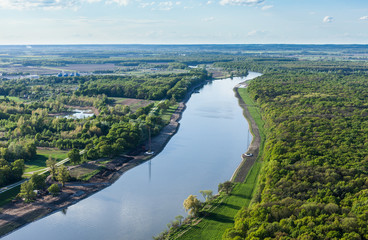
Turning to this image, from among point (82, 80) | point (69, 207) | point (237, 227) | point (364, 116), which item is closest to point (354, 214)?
point (237, 227)

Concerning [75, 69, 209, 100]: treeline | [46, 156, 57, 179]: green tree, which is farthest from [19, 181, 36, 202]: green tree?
[75, 69, 209, 100]: treeline

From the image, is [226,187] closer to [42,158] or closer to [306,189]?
[306,189]

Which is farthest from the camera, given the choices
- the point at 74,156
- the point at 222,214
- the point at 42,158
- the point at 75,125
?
the point at 75,125

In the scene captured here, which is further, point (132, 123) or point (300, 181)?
point (132, 123)

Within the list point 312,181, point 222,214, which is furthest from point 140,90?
point 312,181

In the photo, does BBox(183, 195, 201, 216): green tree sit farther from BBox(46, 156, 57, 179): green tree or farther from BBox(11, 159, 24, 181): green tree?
BBox(11, 159, 24, 181): green tree

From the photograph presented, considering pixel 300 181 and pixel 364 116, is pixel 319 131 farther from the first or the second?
pixel 300 181

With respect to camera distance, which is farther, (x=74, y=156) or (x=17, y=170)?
(x=74, y=156)
